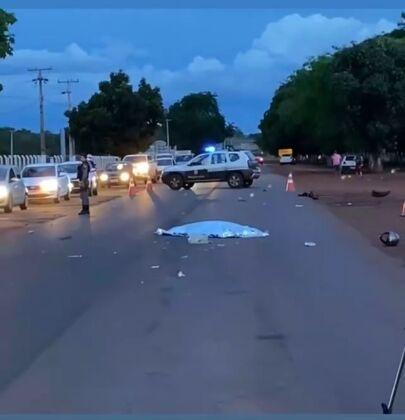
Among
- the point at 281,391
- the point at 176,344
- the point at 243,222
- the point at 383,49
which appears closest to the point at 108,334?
the point at 176,344

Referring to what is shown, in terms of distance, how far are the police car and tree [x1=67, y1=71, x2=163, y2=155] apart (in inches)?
1897

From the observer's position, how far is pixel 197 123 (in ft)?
638

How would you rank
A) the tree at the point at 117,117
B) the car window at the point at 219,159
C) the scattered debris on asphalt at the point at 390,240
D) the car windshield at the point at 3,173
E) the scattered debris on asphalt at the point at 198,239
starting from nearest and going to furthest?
the scattered debris on asphalt at the point at 390,240 → the scattered debris on asphalt at the point at 198,239 → the car windshield at the point at 3,173 → the car window at the point at 219,159 → the tree at the point at 117,117

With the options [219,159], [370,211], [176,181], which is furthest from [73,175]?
[370,211]

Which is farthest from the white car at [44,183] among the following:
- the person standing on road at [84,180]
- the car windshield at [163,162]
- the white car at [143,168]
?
the car windshield at [163,162]

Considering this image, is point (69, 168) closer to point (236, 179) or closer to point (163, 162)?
point (236, 179)

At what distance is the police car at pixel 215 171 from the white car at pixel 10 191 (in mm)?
14973

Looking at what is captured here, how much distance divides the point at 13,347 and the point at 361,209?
2290 centimetres

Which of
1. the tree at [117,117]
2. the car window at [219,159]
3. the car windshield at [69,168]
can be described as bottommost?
the car windshield at [69,168]

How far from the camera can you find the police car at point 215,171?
49.3m

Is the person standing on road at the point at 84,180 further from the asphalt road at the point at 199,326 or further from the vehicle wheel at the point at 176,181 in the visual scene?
the vehicle wheel at the point at 176,181

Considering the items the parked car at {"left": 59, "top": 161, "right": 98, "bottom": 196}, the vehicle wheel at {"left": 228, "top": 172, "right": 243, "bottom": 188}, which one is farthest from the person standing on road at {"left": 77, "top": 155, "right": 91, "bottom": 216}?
the vehicle wheel at {"left": 228, "top": 172, "right": 243, "bottom": 188}

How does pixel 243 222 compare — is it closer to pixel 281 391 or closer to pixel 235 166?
pixel 281 391

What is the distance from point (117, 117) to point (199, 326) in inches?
3494
